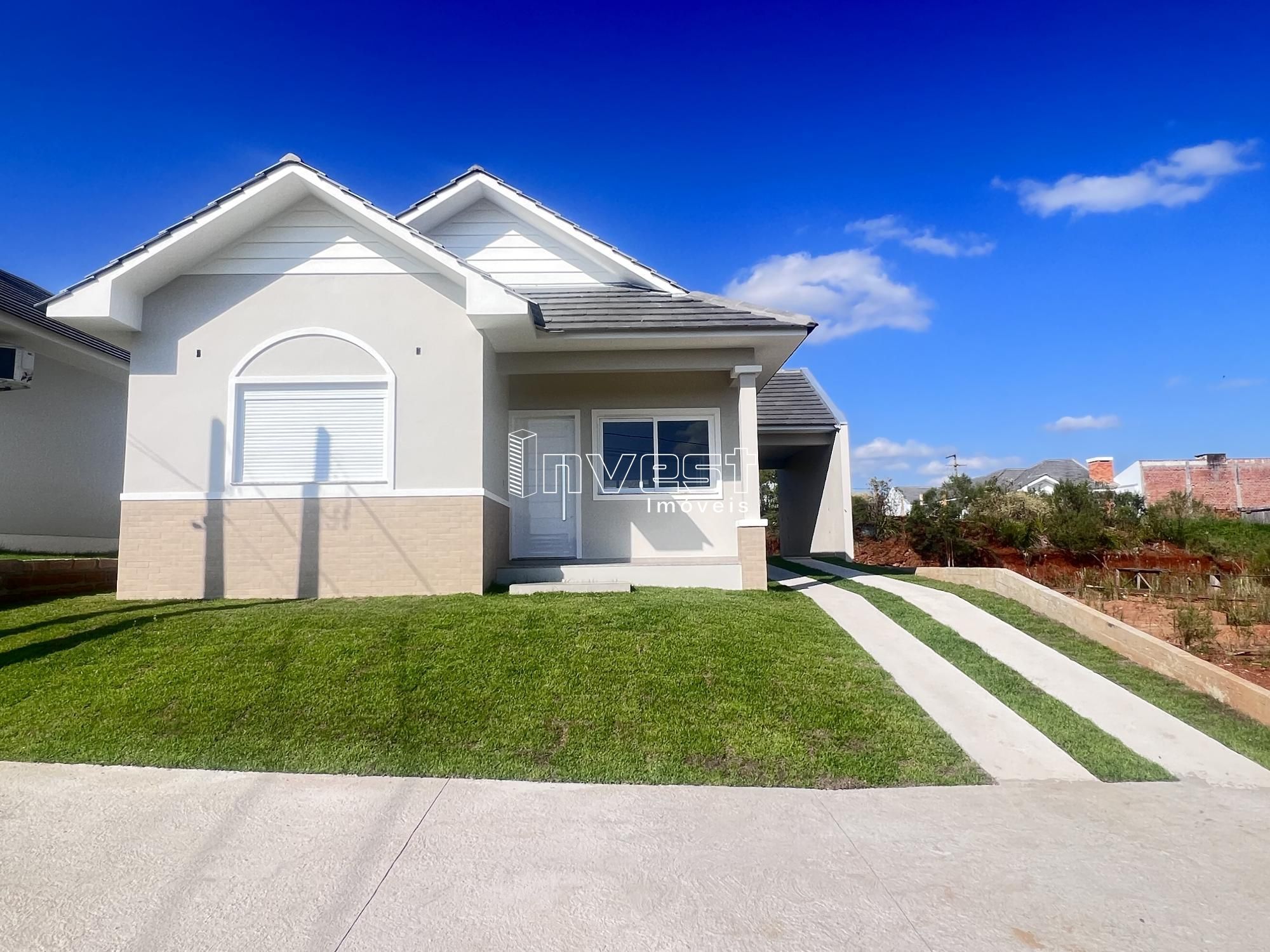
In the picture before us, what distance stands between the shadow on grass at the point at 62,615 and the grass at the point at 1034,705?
882 cm

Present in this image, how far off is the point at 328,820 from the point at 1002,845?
12.5ft

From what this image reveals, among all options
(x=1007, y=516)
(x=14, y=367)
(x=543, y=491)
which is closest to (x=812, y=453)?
(x=1007, y=516)

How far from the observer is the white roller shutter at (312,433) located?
9633mm

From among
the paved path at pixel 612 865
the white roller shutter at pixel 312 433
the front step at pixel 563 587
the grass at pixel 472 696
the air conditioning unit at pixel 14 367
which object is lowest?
the paved path at pixel 612 865

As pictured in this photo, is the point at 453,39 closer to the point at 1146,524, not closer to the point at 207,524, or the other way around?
the point at 207,524

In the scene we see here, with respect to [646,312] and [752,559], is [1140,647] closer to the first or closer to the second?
[752,559]

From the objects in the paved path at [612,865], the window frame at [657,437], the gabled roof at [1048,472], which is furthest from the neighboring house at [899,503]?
the gabled roof at [1048,472]

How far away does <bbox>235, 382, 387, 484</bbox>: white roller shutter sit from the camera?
31.6 feet

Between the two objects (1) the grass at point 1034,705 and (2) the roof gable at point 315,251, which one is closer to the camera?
(1) the grass at point 1034,705

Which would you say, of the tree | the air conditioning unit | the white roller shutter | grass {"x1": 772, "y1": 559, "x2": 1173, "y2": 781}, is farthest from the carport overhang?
the air conditioning unit

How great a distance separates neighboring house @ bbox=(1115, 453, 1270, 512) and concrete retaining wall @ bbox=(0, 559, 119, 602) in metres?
40.6

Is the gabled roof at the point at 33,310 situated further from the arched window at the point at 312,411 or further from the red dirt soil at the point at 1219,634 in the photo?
the red dirt soil at the point at 1219,634

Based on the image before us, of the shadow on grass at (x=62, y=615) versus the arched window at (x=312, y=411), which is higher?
the arched window at (x=312, y=411)

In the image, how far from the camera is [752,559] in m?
10.5
